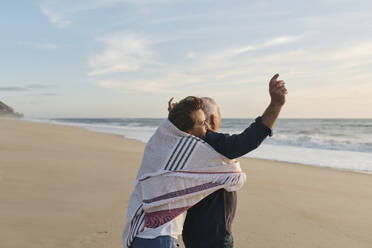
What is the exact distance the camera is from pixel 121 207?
15.8 ft

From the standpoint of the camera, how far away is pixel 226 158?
1.63m

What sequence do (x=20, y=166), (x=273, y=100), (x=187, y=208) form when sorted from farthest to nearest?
(x=20, y=166), (x=187, y=208), (x=273, y=100)

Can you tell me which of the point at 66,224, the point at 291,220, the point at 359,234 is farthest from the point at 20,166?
the point at 359,234

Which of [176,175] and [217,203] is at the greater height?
[176,175]

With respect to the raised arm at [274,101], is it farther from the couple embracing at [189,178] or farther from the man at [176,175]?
the man at [176,175]

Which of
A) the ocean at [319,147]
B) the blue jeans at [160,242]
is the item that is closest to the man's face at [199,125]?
the blue jeans at [160,242]

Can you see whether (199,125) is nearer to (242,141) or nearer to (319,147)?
(242,141)

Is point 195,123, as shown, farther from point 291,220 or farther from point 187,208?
point 291,220

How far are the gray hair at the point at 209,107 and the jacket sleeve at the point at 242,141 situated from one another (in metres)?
0.23

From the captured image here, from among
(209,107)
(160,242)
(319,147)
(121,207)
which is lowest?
(121,207)

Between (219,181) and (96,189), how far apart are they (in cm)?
450

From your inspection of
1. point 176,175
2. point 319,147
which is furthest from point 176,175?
point 319,147

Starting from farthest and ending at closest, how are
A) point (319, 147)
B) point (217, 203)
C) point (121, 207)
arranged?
point (319, 147)
point (121, 207)
point (217, 203)

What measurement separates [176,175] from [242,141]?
0.36 meters
